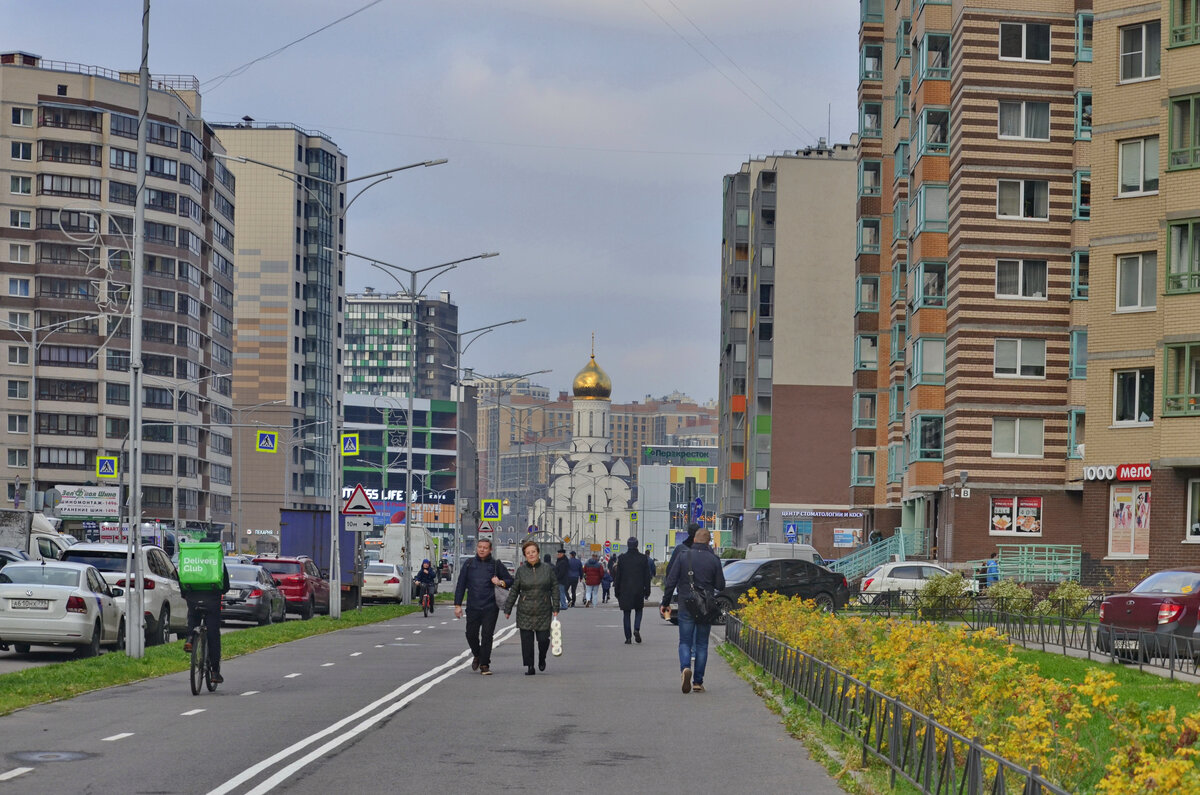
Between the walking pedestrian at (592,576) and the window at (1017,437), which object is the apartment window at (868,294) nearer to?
the window at (1017,437)

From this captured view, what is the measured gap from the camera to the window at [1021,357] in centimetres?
5616

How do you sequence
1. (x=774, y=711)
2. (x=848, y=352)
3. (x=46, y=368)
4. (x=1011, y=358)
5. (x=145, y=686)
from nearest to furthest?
(x=774, y=711)
(x=145, y=686)
(x=1011, y=358)
(x=848, y=352)
(x=46, y=368)

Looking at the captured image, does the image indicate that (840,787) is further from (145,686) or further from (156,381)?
(156,381)

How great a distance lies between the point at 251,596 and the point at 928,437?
2777 centimetres

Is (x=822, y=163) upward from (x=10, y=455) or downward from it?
upward

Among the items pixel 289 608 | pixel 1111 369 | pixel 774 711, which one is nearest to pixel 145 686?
pixel 774 711

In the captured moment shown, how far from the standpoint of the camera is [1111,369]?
45438mm

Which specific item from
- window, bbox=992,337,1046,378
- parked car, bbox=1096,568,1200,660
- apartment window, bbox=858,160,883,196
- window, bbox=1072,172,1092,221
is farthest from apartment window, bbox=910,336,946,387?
parked car, bbox=1096,568,1200,660

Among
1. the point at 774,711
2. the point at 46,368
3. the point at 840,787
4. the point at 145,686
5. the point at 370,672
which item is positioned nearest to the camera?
the point at 840,787

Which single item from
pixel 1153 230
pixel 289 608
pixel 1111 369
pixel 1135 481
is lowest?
pixel 289 608

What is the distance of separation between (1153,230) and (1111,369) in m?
3.63

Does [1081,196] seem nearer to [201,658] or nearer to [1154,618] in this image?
[1154,618]

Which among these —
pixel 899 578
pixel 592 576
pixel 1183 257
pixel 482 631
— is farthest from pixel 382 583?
pixel 482 631

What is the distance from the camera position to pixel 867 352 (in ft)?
248
